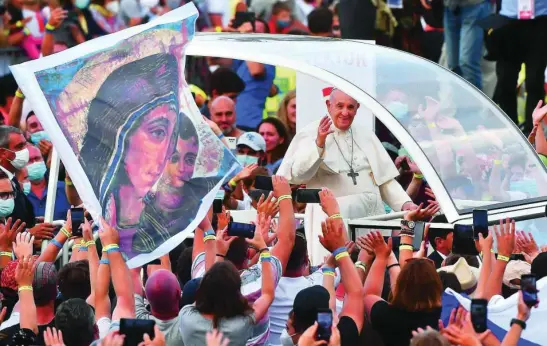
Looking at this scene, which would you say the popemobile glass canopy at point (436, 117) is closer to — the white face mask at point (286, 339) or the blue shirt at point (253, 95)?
the white face mask at point (286, 339)

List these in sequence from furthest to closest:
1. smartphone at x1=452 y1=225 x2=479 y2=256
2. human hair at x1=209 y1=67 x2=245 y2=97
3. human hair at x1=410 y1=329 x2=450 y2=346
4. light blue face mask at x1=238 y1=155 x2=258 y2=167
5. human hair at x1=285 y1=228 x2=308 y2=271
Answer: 1. human hair at x1=209 y1=67 x2=245 y2=97
2. light blue face mask at x1=238 y1=155 x2=258 y2=167
3. smartphone at x1=452 y1=225 x2=479 y2=256
4. human hair at x1=285 y1=228 x2=308 y2=271
5. human hair at x1=410 y1=329 x2=450 y2=346

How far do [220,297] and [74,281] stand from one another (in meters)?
1.71

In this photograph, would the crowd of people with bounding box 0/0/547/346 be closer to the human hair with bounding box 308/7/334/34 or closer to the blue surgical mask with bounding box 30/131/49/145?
the blue surgical mask with bounding box 30/131/49/145

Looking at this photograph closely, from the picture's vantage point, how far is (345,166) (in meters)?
11.8

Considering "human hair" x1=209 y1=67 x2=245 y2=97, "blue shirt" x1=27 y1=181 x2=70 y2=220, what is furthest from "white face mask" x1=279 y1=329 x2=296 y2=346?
"human hair" x1=209 y1=67 x2=245 y2=97

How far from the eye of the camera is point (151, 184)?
9281 millimetres

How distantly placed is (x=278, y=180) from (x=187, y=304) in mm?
1217

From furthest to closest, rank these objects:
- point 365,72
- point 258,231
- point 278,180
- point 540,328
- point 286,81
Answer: point 286,81, point 365,72, point 278,180, point 258,231, point 540,328

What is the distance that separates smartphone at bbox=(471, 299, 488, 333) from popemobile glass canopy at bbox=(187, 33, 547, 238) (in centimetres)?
336

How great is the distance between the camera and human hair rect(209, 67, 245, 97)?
15.4m

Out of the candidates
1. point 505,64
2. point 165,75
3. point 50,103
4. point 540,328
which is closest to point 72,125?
point 50,103

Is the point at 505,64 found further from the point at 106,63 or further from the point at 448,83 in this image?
the point at 106,63

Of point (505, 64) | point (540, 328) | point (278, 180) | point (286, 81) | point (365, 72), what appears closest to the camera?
point (540, 328)

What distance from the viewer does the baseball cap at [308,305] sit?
25.9ft
